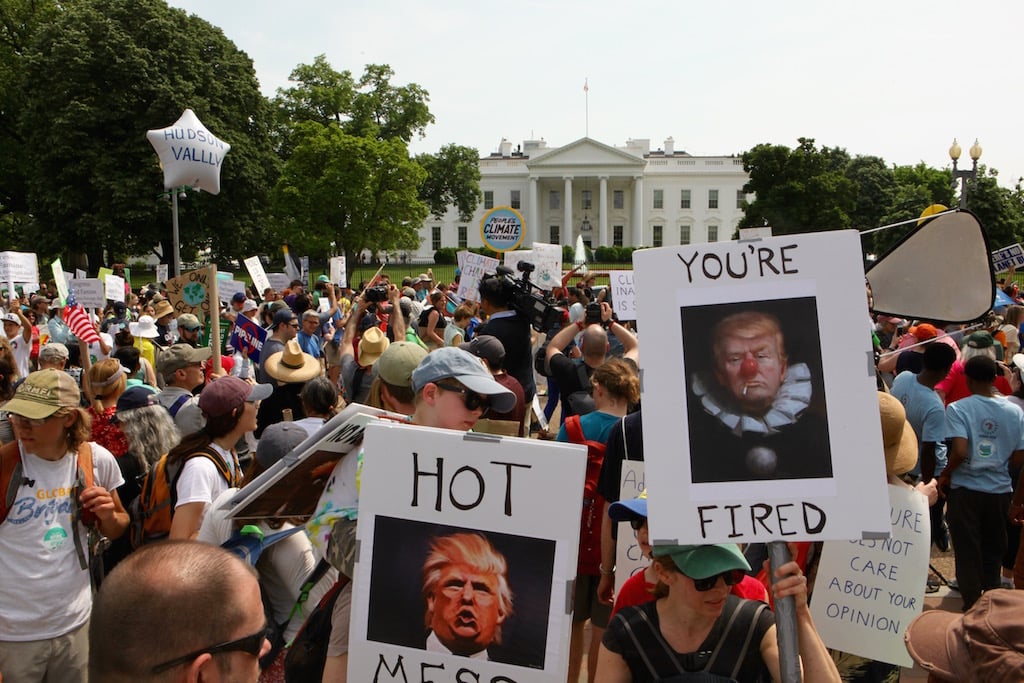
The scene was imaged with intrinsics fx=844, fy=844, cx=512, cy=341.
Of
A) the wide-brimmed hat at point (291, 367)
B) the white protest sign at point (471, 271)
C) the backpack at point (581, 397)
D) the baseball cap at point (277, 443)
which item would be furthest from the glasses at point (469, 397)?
the white protest sign at point (471, 271)

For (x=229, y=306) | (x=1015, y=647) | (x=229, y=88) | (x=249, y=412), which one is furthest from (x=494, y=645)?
(x=229, y=88)

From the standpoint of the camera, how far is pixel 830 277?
2.17 metres

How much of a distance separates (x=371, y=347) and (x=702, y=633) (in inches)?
165

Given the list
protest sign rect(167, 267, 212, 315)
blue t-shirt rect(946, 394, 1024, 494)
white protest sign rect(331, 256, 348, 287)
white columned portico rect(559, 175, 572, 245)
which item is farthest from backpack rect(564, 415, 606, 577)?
white columned portico rect(559, 175, 572, 245)

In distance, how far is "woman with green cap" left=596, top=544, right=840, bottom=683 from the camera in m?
2.26

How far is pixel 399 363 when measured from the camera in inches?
134

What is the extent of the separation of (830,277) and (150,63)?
40.3 m

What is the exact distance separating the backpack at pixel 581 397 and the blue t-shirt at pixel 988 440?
90.4 inches

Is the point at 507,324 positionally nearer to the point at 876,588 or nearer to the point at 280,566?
the point at 280,566

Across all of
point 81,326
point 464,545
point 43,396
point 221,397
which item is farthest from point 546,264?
point 464,545

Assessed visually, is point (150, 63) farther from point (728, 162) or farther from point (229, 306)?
point (728, 162)

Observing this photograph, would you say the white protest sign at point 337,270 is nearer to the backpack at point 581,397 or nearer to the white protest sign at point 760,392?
the backpack at point 581,397

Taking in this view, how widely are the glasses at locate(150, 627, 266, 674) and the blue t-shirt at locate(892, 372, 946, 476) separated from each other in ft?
15.2

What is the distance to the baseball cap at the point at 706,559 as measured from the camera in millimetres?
2236
